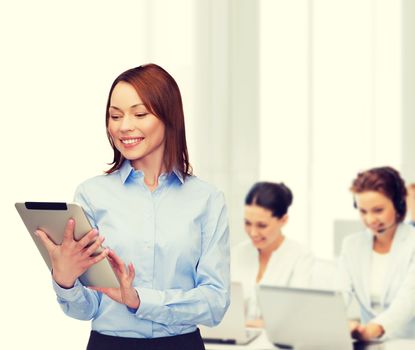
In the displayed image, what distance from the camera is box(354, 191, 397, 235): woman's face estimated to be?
4230mm

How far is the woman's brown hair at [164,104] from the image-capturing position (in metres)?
1.78

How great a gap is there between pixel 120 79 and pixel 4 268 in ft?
6.38

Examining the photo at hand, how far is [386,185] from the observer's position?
426 cm

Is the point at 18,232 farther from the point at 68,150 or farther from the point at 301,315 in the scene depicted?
the point at 301,315

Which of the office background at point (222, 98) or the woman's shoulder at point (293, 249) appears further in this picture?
the woman's shoulder at point (293, 249)

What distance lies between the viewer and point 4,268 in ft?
11.6

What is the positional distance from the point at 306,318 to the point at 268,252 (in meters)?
1.23

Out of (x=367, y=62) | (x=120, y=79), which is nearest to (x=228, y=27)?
(x=367, y=62)

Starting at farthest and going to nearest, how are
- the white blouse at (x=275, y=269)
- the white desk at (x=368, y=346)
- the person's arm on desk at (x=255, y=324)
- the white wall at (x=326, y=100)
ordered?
the white wall at (x=326, y=100) < the white blouse at (x=275, y=269) < the person's arm on desk at (x=255, y=324) < the white desk at (x=368, y=346)

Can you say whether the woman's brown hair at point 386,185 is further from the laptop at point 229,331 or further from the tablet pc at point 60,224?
the tablet pc at point 60,224

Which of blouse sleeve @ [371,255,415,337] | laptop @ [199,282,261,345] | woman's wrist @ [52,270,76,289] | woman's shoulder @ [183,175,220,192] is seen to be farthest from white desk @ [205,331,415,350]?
woman's wrist @ [52,270,76,289]

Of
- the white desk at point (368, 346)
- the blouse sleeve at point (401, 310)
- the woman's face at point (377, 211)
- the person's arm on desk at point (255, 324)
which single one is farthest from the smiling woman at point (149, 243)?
the woman's face at point (377, 211)

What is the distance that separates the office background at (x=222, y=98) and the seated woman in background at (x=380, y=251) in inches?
42.6

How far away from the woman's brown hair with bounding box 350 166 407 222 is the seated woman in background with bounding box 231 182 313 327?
462mm
